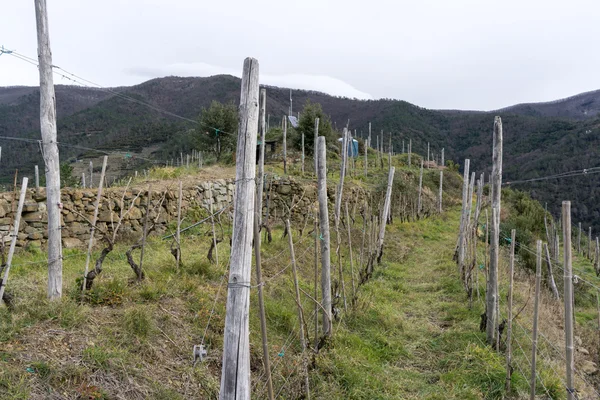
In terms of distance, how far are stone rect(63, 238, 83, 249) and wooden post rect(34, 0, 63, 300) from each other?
358 cm

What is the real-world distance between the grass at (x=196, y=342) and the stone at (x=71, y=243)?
28.5 inches

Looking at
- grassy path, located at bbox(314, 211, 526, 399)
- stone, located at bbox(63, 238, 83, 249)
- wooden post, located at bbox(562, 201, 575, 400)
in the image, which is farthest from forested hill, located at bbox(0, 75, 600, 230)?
wooden post, located at bbox(562, 201, 575, 400)

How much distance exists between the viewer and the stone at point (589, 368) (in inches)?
215

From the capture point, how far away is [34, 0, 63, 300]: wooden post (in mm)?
4281

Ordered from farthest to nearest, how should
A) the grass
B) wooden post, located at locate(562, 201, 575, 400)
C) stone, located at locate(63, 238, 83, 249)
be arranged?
stone, located at locate(63, 238, 83, 249) → the grass → wooden post, located at locate(562, 201, 575, 400)

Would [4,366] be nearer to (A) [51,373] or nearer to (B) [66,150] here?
(A) [51,373]

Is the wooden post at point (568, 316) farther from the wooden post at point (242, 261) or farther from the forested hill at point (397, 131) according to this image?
the forested hill at point (397, 131)

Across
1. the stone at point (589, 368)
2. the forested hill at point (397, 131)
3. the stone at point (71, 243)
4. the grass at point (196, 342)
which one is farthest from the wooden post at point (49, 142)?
the forested hill at point (397, 131)

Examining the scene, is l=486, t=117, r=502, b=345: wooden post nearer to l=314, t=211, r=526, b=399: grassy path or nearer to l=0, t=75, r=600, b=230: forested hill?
l=314, t=211, r=526, b=399: grassy path

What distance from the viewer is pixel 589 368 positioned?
5.53 metres

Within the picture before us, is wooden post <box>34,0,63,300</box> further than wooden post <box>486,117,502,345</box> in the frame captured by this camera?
No

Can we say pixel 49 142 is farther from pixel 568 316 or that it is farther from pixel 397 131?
pixel 397 131

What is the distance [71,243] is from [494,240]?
7438 millimetres

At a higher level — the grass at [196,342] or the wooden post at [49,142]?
the wooden post at [49,142]
